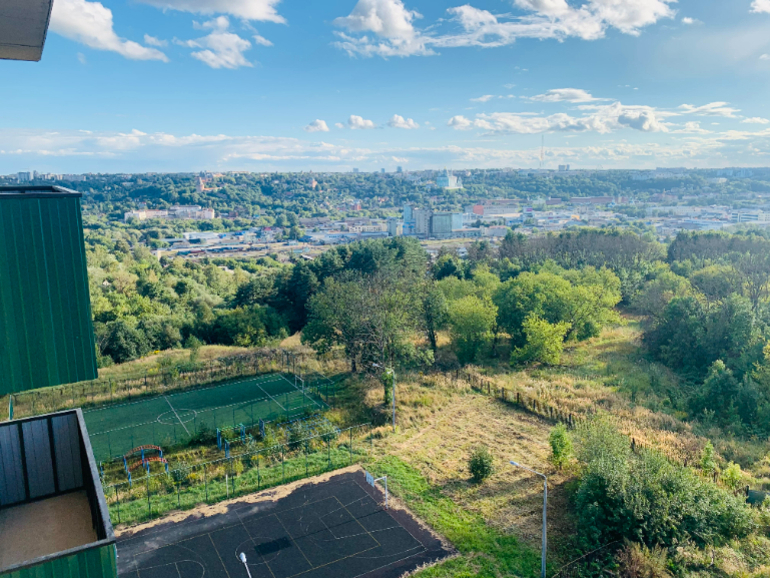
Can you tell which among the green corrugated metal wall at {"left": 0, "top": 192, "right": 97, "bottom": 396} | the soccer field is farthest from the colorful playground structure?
the green corrugated metal wall at {"left": 0, "top": 192, "right": 97, "bottom": 396}

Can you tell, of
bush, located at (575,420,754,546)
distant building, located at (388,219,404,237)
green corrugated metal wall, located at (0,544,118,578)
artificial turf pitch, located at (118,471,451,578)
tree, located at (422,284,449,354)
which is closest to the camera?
green corrugated metal wall, located at (0,544,118,578)

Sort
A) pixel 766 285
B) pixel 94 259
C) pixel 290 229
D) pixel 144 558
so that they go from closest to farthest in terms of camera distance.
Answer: pixel 144 558
pixel 766 285
pixel 94 259
pixel 290 229

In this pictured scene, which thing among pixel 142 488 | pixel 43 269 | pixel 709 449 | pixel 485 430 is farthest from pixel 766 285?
pixel 43 269

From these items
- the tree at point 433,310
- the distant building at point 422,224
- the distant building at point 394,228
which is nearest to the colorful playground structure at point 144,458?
the tree at point 433,310

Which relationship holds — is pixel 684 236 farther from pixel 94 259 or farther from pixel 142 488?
pixel 94 259

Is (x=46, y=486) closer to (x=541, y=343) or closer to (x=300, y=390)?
(x=300, y=390)

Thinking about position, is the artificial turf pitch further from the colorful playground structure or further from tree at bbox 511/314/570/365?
tree at bbox 511/314/570/365
